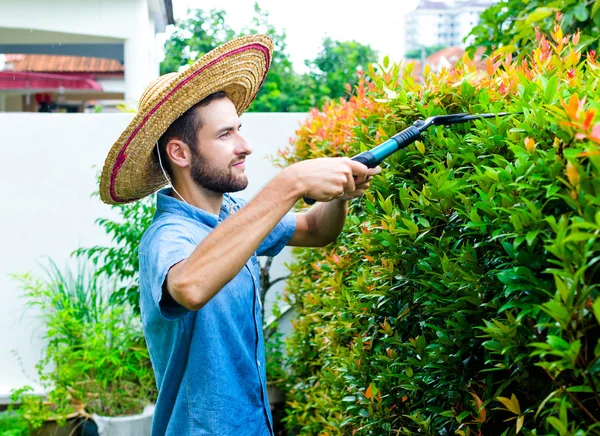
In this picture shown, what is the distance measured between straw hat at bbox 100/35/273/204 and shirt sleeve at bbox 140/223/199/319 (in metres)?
0.33

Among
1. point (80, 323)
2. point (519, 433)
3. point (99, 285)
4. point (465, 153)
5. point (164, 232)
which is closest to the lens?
point (519, 433)

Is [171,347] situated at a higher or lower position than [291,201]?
lower

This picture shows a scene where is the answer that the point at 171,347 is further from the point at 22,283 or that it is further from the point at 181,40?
the point at 181,40

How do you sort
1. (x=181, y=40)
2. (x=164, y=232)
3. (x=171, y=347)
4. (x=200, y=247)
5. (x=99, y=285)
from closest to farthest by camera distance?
(x=200, y=247), (x=164, y=232), (x=171, y=347), (x=99, y=285), (x=181, y=40)

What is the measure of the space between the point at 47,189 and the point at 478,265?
4952mm

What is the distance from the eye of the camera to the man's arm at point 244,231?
1.78 metres

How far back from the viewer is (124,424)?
4.79 metres

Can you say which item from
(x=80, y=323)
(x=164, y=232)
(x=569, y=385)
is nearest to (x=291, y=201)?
(x=164, y=232)

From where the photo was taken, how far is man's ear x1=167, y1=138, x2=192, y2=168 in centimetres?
232

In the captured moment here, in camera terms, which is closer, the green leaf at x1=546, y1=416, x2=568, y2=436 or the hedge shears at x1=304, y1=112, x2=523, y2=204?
the green leaf at x1=546, y1=416, x2=568, y2=436

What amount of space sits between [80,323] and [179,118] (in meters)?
3.48

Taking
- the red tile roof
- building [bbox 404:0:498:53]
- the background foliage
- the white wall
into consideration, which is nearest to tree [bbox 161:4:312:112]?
the background foliage

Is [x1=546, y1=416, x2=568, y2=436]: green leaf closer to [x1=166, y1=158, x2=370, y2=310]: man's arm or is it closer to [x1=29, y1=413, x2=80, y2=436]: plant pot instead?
[x1=166, y1=158, x2=370, y2=310]: man's arm

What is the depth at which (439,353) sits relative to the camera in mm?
1862
